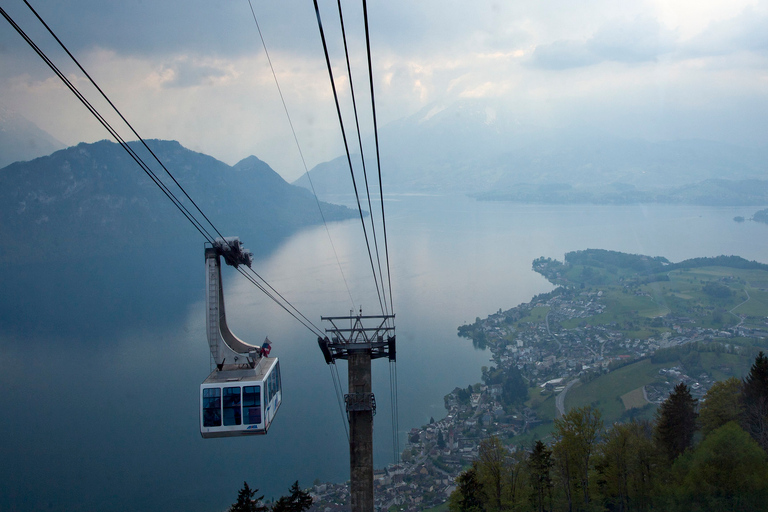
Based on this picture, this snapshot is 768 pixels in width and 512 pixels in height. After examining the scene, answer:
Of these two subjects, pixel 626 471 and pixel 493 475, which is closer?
pixel 626 471

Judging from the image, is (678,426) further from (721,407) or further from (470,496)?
(470,496)

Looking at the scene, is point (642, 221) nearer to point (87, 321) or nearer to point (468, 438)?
point (468, 438)

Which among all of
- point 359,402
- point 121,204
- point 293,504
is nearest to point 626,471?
point 359,402

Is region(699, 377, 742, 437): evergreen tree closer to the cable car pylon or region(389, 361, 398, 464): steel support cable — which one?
the cable car pylon

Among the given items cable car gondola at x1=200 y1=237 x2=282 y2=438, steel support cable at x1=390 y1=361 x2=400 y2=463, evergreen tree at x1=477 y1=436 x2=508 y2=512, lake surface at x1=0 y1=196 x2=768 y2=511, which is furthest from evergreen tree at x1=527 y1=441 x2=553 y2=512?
lake surface at x1=0 y1=196 x2=768 y2=511

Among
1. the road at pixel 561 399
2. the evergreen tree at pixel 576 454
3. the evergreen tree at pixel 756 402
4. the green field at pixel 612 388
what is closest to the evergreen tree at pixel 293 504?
the evergreen tree at pixel 576 454
